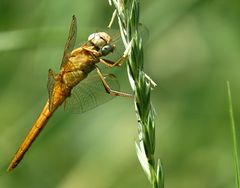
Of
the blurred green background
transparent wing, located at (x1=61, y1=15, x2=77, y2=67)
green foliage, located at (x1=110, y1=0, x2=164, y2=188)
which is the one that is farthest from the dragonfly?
green foliage, located at (x1=110, y1=0, x2=164, y2=188)

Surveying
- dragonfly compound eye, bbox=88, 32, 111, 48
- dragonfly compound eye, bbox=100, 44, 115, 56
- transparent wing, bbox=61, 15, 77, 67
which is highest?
transparent wing, bbox=61, 15, 77, 67

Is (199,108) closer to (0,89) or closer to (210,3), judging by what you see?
(210,3)

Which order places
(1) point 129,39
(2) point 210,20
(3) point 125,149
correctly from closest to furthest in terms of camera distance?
1. (1) point 129,39
2. (3) point 125,149
3. (2) point 210,20

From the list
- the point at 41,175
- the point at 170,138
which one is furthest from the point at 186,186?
the point at 41,175

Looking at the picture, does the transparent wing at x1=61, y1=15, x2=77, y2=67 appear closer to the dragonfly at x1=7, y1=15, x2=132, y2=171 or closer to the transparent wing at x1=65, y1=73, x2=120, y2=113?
the dragonfly at x1=7, y1=15, x2=132, y2=171

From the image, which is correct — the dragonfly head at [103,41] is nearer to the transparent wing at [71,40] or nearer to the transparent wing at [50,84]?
the transparent wing at [71,40]

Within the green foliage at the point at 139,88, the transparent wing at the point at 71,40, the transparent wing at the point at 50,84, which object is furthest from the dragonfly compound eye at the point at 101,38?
the green foliage at the point at 139,88
